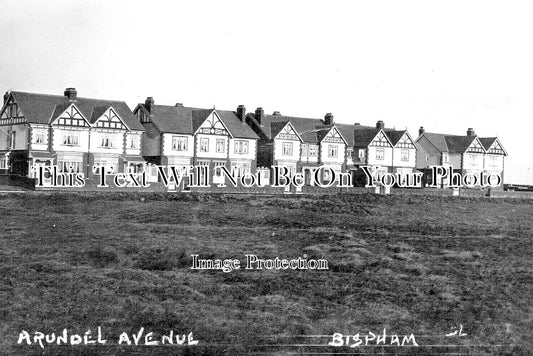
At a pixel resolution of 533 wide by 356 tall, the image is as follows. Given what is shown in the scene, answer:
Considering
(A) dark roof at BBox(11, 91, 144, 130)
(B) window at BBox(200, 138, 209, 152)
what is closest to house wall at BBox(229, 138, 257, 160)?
(B) window at BBox(200, 138, 209, 152)

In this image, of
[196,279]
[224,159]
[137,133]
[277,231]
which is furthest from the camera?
[224,159]

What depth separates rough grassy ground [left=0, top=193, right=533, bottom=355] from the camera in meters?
11.4

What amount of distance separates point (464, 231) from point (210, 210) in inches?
513

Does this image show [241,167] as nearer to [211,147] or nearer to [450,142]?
[211,147]

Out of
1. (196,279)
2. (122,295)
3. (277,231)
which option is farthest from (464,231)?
(122,295)

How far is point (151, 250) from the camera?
59.0ft

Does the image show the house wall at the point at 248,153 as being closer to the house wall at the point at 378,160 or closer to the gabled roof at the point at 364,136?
the gabled roof at the point at 364,136

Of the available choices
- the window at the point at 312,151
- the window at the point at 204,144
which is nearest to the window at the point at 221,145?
the window at the point at 204,144

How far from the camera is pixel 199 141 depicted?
51.0m

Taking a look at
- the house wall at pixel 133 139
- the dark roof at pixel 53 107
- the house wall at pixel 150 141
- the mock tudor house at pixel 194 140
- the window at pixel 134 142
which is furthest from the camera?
the mock tudor house at pixel 194 140

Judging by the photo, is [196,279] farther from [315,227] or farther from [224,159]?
[224,159]

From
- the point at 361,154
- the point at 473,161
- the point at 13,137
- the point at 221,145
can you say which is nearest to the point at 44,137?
the point at 13,137

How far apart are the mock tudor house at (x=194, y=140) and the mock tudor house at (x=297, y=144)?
247 centimetres

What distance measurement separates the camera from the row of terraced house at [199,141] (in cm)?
4397
